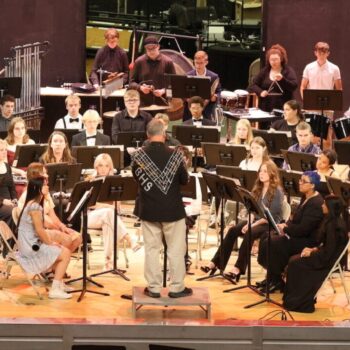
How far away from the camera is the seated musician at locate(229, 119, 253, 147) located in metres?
13.2

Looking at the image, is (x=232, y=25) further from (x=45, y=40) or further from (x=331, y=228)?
(x=331, y=228)

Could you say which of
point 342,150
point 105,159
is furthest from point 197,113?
point 105,159

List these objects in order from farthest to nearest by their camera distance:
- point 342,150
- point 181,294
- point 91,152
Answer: point 91,152, point 342,150, point 181,294

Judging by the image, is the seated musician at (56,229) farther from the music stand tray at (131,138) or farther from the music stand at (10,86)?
the music stand at (10,86)

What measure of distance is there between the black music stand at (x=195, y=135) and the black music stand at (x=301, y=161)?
1.32 metres

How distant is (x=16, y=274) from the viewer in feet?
37.5

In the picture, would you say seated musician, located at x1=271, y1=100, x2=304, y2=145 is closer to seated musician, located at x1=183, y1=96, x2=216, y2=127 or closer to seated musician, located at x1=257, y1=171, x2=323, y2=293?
seated musician, located at x1=183, y1=96, x2=216, y2=127

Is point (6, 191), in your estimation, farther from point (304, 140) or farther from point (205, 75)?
point (205, 75)

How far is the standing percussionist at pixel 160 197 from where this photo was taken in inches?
380

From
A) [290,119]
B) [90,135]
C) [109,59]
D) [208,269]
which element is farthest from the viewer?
[109,59]

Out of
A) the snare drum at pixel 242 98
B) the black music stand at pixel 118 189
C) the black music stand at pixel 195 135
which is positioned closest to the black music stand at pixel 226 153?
the black music stand at pixel 195 135

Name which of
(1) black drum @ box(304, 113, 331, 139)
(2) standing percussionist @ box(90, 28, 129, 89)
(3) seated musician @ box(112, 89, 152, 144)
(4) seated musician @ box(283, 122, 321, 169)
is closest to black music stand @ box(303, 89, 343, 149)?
(1) black drum @ box(304, 113, 331, 139)

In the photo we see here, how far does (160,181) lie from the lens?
9.64m

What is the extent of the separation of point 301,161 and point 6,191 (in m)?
3.20
